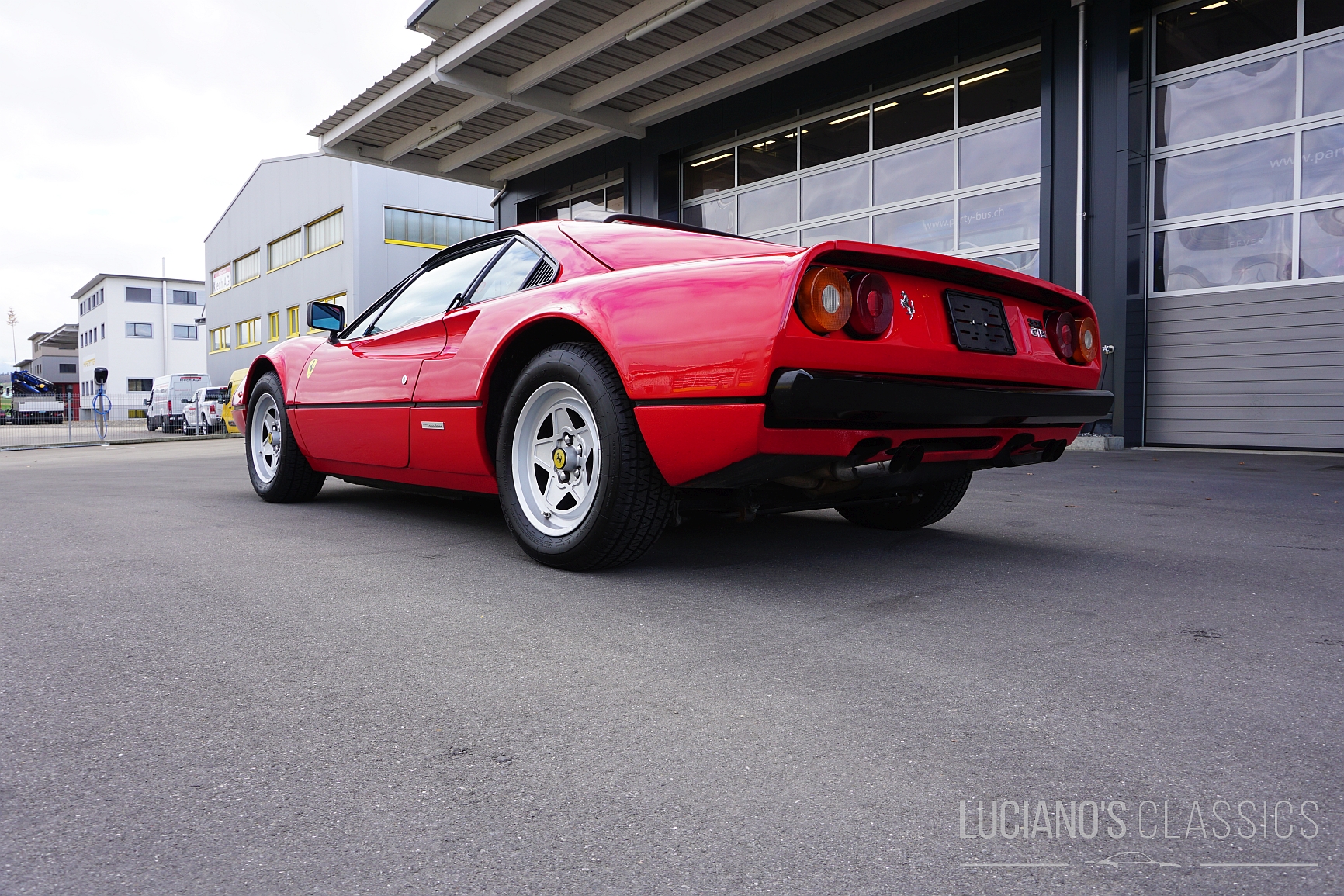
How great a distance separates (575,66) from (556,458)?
Answer: 1073 centimetres

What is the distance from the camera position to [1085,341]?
3219 mm

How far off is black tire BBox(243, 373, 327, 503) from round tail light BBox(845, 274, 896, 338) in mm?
3485

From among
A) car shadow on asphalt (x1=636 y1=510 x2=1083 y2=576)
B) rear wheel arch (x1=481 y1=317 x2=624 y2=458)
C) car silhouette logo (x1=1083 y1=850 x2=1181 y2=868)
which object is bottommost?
car silhouette logo (x1=1083 y1=850 x2=1181 y2=868)

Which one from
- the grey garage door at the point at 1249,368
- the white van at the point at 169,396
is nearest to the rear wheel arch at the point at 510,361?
the grey garage door at the point at 1249,368

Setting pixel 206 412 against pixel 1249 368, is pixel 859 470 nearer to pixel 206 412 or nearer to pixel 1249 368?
pixel 1249 368

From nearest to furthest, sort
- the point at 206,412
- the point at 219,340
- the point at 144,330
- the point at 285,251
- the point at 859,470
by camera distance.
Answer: the point at 859,470
the point at 206,412
the point at 285,251
the point at 219,340
the point at 144,330

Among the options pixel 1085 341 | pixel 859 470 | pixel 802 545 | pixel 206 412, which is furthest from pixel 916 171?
pixel 206 412

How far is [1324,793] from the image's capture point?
52.4 inches

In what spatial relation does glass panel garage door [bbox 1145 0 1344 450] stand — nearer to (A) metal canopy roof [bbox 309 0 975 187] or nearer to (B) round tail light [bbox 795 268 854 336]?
(A) metal canopy roof [bbox 309 0 975 187]

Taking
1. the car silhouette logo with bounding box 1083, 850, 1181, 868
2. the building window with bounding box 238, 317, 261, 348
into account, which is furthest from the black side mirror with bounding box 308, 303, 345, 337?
the building window with bounding box 238, 317, 261, 348

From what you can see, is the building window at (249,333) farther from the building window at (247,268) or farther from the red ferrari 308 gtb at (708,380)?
the red ferrari 308 gtb at (708,380)

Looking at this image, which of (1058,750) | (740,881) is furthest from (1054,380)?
(740,881)

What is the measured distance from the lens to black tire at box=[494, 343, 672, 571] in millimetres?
2742

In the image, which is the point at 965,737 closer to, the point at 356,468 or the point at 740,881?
the point at 740,881
